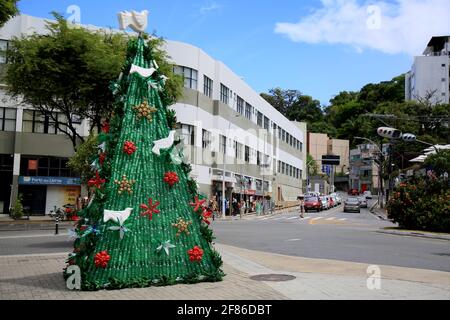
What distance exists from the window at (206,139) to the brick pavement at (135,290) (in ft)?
112

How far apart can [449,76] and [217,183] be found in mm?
66896

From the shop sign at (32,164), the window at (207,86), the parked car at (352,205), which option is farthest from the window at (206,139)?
the parked car at (352,205)

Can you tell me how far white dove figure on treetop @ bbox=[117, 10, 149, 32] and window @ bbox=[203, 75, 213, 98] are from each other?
35.4 m

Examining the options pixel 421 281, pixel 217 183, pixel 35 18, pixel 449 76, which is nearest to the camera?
pixel 421 281

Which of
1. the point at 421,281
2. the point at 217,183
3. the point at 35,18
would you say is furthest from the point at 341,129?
the point at 421,281

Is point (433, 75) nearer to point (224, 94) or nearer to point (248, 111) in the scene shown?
point (248, 111)

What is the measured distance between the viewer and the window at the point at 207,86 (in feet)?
149

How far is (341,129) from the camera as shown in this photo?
122 metres

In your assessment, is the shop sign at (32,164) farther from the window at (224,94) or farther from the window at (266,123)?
the window at (266,123)

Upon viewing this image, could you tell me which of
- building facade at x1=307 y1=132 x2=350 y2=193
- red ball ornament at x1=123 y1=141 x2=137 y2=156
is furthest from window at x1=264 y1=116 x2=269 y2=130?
red ball ornament at x1=123 y1=141 x2=137 y2=156

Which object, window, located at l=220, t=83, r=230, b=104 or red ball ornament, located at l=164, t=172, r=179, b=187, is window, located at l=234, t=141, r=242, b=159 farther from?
red ball ornament, located at l=164, t=172, r=179, b=187

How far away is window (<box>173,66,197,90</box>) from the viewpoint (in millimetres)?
42406
